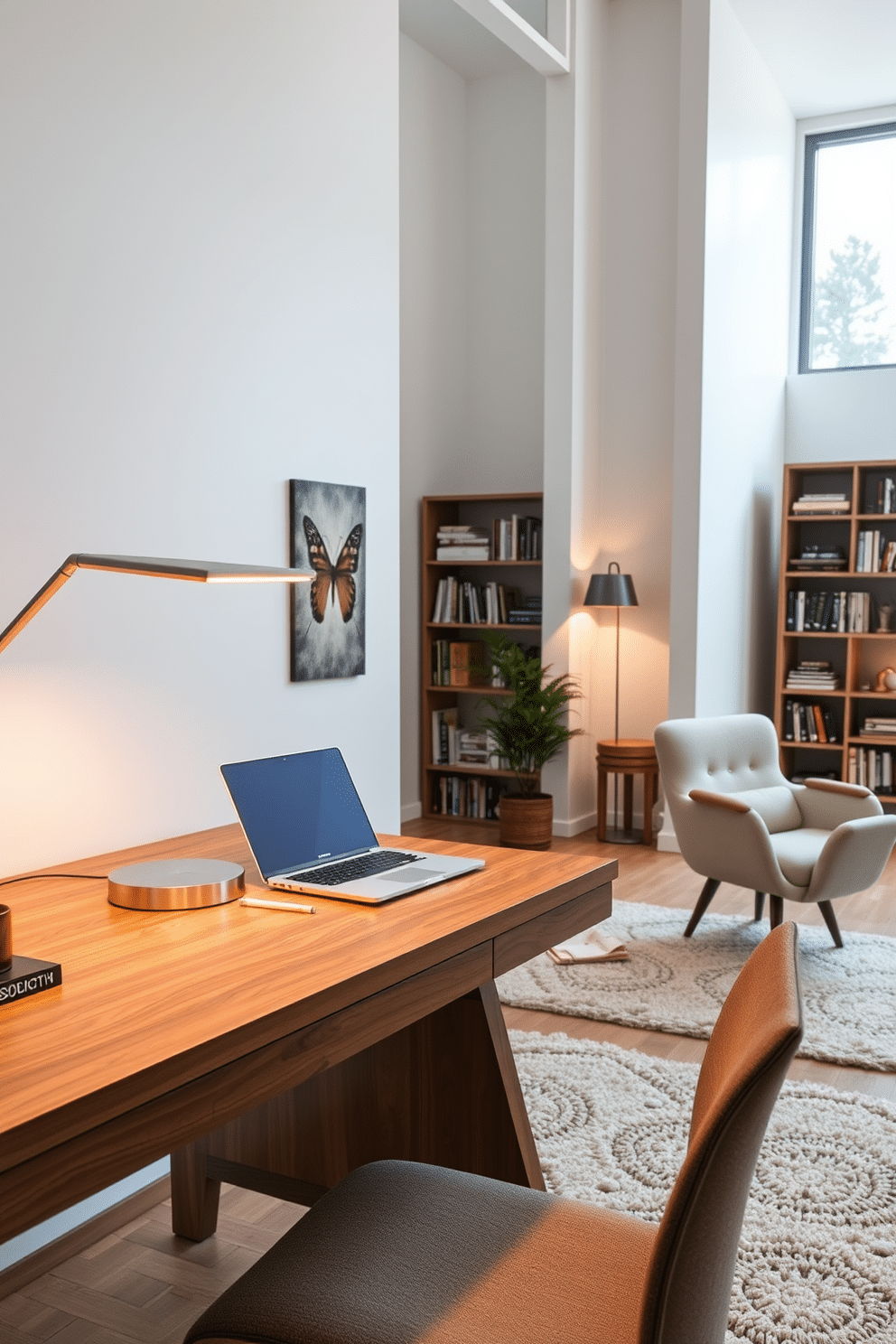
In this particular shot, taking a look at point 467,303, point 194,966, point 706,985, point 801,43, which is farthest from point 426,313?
point 194,966

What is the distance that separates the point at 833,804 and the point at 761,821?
0.66 m

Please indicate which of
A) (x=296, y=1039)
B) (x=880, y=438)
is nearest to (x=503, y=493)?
(x=880, y=438)

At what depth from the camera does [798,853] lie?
3.97 meters

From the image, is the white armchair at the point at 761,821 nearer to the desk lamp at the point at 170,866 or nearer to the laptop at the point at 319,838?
the laptop at the point at 319,838

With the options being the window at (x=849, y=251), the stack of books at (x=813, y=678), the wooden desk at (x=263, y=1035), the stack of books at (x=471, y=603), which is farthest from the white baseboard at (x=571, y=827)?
the wooden desk at (x=263, y=1035)

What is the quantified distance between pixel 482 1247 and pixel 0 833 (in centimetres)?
132

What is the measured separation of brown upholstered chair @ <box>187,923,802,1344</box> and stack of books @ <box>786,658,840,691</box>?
17.1ft

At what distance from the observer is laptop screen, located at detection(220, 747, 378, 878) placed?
2.02 m

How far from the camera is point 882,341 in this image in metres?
6.64

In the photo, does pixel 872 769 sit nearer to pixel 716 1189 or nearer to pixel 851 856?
pixel 851 856

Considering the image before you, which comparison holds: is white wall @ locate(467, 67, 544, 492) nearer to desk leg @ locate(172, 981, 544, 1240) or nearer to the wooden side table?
the wooden side table

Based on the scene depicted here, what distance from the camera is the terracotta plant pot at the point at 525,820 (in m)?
5.70

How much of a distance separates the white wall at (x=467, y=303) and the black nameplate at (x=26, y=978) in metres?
4.98

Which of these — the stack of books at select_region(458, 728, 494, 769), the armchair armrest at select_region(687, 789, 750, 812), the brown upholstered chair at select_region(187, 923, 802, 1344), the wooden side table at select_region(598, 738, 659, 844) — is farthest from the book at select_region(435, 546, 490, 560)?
the brown upholstered chair at select_region(187, 923, 802, 1344)
